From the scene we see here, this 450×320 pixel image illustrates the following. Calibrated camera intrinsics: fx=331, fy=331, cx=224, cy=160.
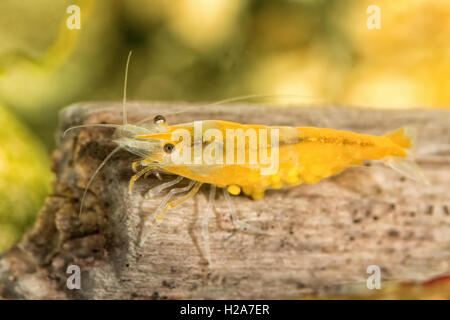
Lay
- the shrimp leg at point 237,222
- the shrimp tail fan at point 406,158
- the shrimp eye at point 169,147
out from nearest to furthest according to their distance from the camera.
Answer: the shrimp eye at point 169,147 → the shrimp leg at point 237,222 → the shrimp tail fan at point 406,158

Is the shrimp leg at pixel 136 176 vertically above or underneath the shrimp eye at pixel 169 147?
underneath

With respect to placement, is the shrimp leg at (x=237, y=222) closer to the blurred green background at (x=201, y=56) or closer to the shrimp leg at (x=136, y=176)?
the shrimp leg at (x=136, y=176)

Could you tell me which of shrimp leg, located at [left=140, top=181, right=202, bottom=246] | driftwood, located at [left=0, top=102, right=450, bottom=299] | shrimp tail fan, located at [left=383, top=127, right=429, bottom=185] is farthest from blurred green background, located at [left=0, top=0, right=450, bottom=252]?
shrimp leg, located at [left=140, top=181, right=202, bottom=246]

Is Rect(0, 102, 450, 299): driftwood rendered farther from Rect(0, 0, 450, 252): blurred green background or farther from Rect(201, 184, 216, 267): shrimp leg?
Rect(0, 0, 450, 252): blurred green background

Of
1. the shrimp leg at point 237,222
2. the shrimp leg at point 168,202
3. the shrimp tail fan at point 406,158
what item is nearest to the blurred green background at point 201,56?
the shrimp tail fan at point 406,158

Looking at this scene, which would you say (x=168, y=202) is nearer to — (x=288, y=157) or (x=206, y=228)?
(x=206, y=228)

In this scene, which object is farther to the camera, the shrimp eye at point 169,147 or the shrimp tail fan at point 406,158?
the shrimp tail fan at point 406,158
